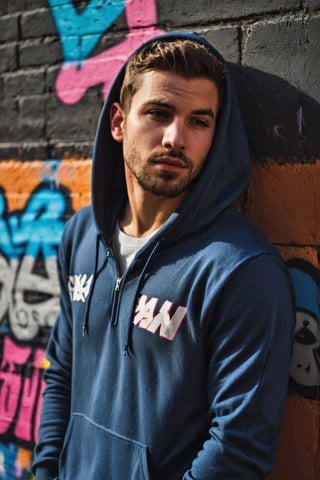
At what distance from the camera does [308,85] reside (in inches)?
76.9

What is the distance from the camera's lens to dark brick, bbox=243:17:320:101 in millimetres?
1948

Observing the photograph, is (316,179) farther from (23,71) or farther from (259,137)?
(23,71)

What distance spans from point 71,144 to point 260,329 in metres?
1.33

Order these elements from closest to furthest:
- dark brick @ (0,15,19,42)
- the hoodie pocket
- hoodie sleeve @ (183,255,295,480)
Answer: hoodie sleeve @ (183,255,295,480)
the hoodie pocket
dark brick @ (0,15,19,42)

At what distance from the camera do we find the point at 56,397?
7.59 feet

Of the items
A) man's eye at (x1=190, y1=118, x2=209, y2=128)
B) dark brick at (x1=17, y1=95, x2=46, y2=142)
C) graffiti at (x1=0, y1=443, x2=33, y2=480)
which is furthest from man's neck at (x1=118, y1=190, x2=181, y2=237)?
graffiti at (x1=0, y1=443, x2=33, y2=480)

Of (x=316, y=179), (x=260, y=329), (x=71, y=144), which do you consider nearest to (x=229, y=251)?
(x=260, y=329)

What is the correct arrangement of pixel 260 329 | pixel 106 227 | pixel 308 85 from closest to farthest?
pixel 260 329 → pixel 308 85 → pixel 106 227

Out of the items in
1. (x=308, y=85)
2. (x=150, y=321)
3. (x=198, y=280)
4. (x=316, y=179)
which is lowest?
(x=150, y=321)

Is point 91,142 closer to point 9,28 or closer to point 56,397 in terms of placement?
point 9,28

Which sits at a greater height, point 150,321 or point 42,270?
point 150,321

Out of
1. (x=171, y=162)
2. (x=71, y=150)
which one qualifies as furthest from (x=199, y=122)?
(x=71, y=150)

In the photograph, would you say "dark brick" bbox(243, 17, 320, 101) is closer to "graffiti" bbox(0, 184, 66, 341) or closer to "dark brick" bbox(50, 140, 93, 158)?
"dark brick" bbox(50, 140, 93, 158)

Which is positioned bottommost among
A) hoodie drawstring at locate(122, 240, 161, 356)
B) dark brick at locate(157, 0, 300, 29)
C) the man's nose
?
hoodie drawstring at locate(122, 240, 161, 356)
